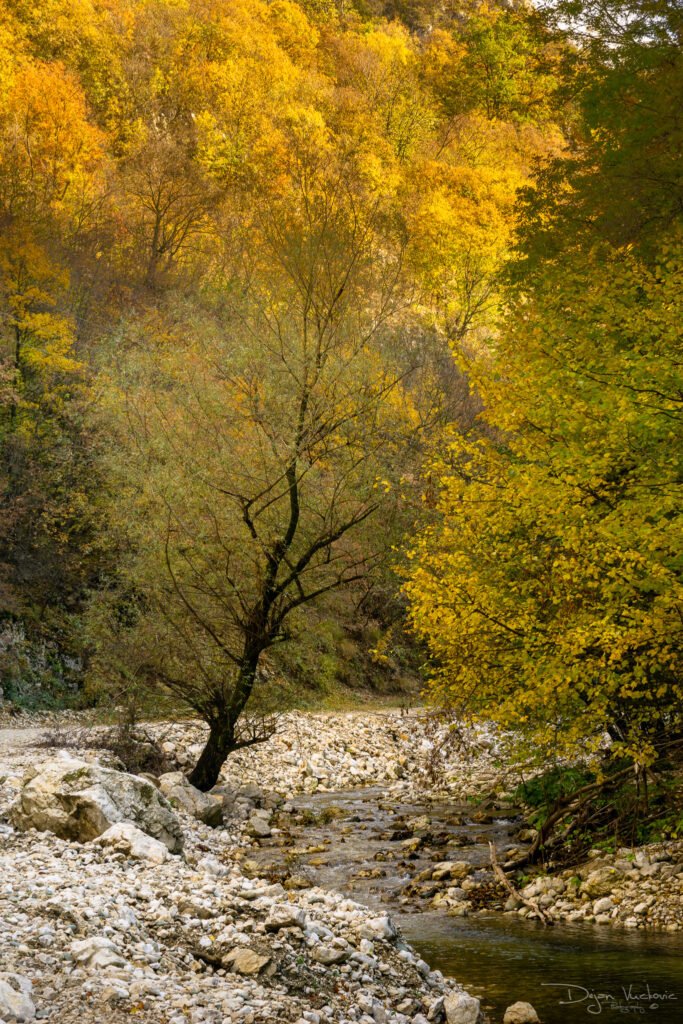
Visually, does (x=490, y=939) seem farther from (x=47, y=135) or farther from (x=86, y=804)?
(x=47, y=135)

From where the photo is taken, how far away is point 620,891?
35.8 ft

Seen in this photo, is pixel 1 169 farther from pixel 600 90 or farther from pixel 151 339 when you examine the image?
pixel 600 90

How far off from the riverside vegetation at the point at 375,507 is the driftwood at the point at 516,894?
0.23 ft

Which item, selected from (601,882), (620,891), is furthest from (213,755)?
(620,891)

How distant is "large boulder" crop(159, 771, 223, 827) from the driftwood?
420cm

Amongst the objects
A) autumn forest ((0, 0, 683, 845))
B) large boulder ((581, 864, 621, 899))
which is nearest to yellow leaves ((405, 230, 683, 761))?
autumn forest ((0, 0, 683, 845))

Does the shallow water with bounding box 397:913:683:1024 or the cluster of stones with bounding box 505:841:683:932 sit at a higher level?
the cluster of stones with bounding box 505:841:683:932

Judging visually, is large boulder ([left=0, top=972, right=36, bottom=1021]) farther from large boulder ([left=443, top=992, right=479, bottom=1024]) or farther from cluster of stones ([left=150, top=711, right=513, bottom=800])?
cluster of stones ([left=150, top=711, right=513, bottom=800])

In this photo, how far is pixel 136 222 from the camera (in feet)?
127

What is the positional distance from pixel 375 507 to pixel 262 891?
7848mm

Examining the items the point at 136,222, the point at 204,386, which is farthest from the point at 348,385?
the point at 136,222

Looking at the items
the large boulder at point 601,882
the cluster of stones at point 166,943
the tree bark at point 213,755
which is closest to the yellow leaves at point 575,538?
the large boulder at point 601,882

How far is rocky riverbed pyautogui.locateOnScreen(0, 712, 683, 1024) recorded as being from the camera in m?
6.18

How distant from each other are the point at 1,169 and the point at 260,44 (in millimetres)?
30713
